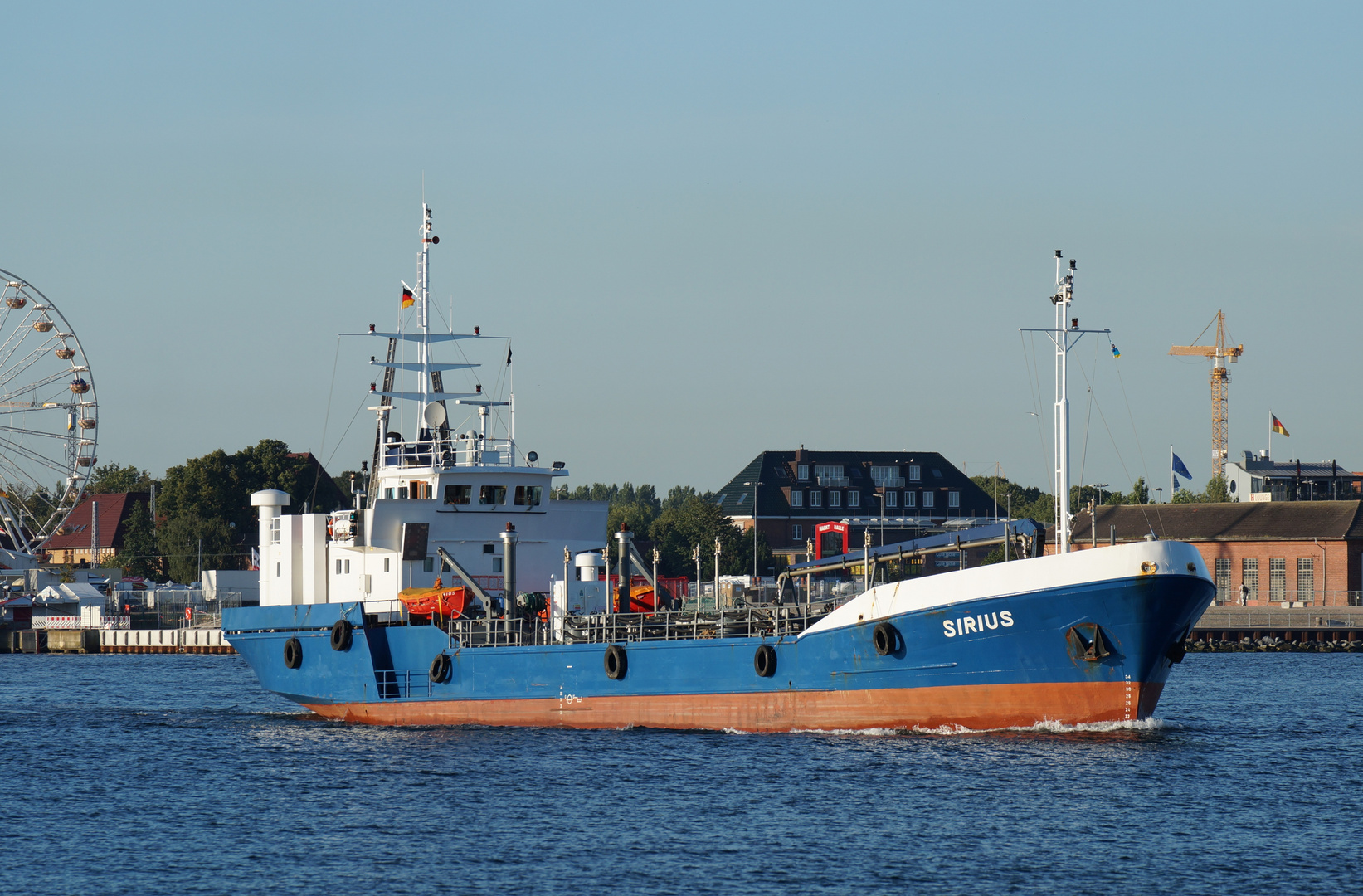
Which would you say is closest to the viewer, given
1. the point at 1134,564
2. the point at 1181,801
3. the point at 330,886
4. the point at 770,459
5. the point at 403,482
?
the point at 330,886

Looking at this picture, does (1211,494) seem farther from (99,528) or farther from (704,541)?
(99,528)

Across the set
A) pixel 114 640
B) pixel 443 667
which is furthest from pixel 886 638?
pixel 114 640

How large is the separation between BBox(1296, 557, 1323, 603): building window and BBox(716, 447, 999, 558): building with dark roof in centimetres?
3444

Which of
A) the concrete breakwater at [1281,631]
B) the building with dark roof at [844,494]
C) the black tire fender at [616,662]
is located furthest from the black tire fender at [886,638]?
the building with dark roof at [844,494]

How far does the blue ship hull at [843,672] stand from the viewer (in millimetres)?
26406

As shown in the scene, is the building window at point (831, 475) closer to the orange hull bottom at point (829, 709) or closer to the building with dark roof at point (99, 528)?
the building with dark roof at point (99, 528)

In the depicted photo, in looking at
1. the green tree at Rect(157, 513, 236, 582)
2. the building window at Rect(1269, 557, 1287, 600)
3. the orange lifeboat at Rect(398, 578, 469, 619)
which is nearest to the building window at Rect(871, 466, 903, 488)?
the building window at Rect(1269, 557, 1287, 600)

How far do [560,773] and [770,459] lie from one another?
3503 inches

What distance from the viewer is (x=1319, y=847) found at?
70.0ft

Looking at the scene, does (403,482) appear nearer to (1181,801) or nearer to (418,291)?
(418,291)

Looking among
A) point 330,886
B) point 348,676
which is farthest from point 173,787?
point 330,886

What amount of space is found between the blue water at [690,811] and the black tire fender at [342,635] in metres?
1.87

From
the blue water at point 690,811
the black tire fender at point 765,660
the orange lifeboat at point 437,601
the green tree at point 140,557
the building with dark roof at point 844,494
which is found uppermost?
the building with dark roof at point 844,494

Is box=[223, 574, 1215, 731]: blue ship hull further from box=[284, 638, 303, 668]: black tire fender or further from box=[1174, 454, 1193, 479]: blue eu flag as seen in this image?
box=[1174, 454, 1193, 479]: blue eu flag
